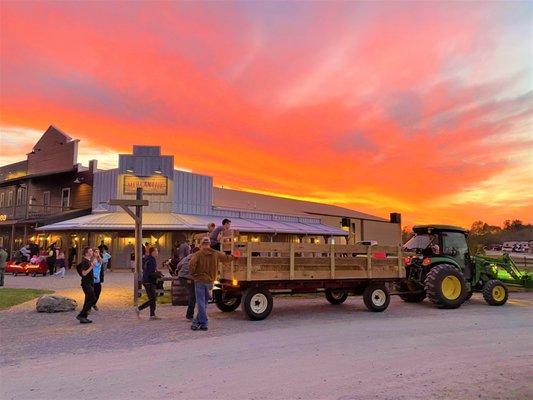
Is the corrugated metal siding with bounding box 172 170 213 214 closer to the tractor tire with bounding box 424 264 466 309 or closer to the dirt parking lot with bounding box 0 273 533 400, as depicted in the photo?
the dirt parking lot with bounding box 0 273 533 400

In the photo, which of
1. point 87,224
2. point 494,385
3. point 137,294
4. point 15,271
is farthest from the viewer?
point 87,224

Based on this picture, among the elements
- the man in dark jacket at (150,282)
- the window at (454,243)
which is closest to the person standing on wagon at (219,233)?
the man in dark jacket at (150,282)

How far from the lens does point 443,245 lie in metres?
14.0

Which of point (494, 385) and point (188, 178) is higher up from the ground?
point (188, 178)

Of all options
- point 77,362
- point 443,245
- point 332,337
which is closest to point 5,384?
point 77,362

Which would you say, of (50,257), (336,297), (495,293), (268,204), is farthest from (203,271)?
(268,204)

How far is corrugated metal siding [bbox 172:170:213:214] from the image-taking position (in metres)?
32.9

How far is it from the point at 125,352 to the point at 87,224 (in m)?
22.4

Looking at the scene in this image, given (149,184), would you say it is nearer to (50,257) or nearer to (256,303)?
(50,257)

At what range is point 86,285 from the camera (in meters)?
10.5

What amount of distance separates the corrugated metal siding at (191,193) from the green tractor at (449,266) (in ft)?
69.1

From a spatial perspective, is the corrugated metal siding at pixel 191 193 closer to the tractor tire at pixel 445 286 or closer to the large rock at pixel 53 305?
the large rock at pixel 53 305

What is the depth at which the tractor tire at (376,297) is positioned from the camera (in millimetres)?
12172

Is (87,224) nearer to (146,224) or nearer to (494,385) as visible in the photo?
(146,224)
